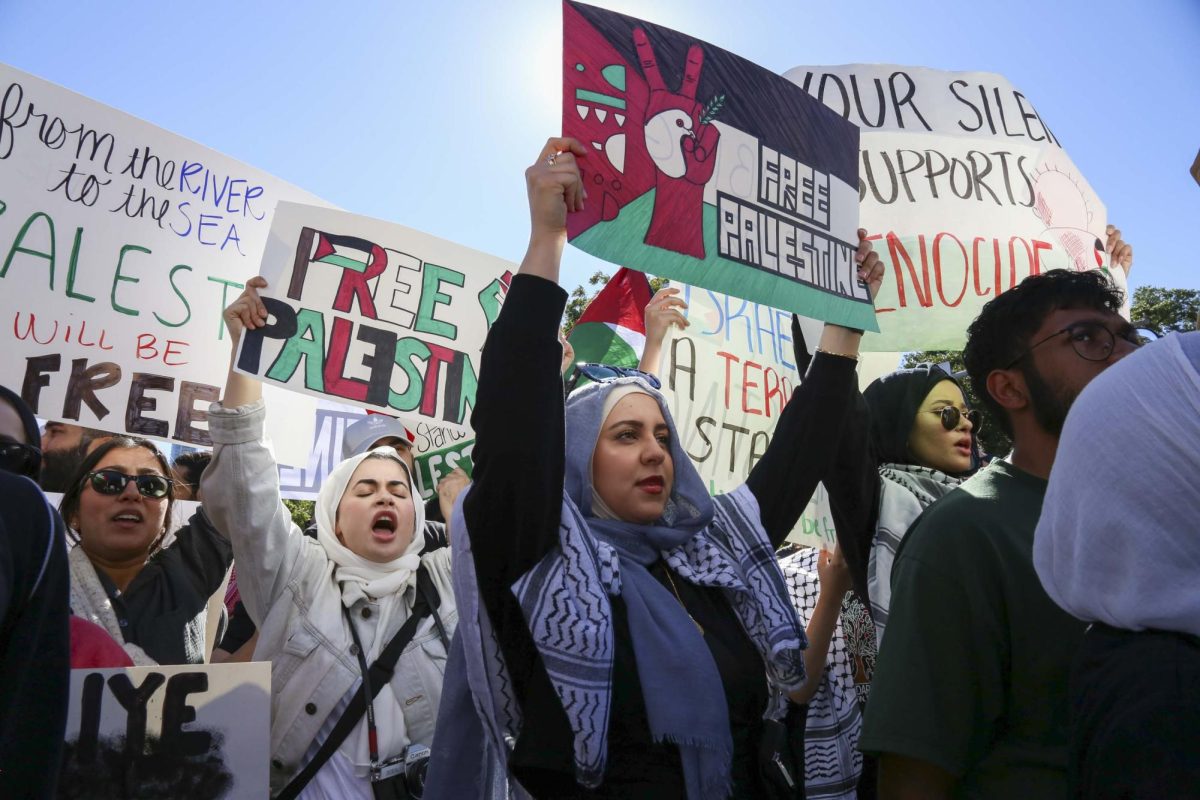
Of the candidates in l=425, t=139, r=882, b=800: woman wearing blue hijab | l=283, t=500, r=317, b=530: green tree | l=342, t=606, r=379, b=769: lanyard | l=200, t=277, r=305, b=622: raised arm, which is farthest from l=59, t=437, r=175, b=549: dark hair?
l=283, t=500, r=317, b=530: green tree

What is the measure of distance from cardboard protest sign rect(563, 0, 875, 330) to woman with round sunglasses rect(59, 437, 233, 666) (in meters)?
1.87

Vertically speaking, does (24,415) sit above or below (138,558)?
above

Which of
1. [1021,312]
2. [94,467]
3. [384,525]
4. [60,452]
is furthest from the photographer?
[60,452]

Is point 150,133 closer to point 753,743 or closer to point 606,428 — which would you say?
point 606,428

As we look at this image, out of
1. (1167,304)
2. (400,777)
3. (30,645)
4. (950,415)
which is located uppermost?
(1167,304)

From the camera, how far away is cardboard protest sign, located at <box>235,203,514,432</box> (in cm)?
370

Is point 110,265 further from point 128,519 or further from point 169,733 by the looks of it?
point 169,733

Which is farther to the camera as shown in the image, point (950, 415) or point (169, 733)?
point (950, 415)

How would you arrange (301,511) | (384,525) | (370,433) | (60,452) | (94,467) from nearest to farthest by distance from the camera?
(384,525), (94,467), (60,452), (370,433), (301,511)

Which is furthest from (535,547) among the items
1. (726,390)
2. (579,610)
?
(726,390)

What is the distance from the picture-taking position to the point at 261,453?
3.02 m

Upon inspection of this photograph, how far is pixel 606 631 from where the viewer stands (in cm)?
190

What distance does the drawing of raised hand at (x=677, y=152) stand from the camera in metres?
2.52

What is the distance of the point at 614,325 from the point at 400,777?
2.08 m
